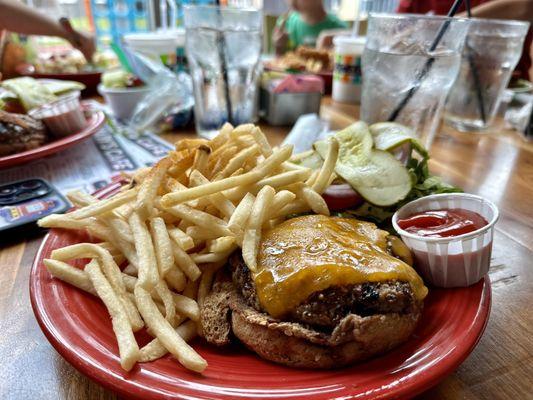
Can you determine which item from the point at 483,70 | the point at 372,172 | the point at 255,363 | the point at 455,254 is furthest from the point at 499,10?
the point at 255,363

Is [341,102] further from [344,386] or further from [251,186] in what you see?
[344,386]

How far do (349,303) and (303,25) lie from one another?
6198 mm

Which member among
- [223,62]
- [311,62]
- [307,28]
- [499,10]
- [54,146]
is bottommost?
[54,146]

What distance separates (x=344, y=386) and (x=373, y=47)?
1.89 metres

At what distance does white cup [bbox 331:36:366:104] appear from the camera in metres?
2.96

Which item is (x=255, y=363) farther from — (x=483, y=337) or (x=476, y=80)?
(x=476, y=80)

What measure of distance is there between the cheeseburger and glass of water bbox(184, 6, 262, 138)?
1664 millimetres

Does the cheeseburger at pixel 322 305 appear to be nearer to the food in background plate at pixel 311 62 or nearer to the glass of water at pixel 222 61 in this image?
the glass of water at pixel 222 61

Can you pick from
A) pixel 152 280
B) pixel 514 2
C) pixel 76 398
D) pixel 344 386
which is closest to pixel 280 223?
pixel 152 280

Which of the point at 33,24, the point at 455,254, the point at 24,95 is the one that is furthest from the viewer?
the point at 33,24

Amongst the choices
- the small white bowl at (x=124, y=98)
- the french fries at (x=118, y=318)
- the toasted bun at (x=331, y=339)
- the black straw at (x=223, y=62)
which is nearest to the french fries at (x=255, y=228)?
the toasted bun at (x=331, y=339)

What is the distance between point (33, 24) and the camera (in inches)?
128

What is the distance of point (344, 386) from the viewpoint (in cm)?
75

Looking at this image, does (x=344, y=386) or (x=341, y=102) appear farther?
(x=341, y=102)
